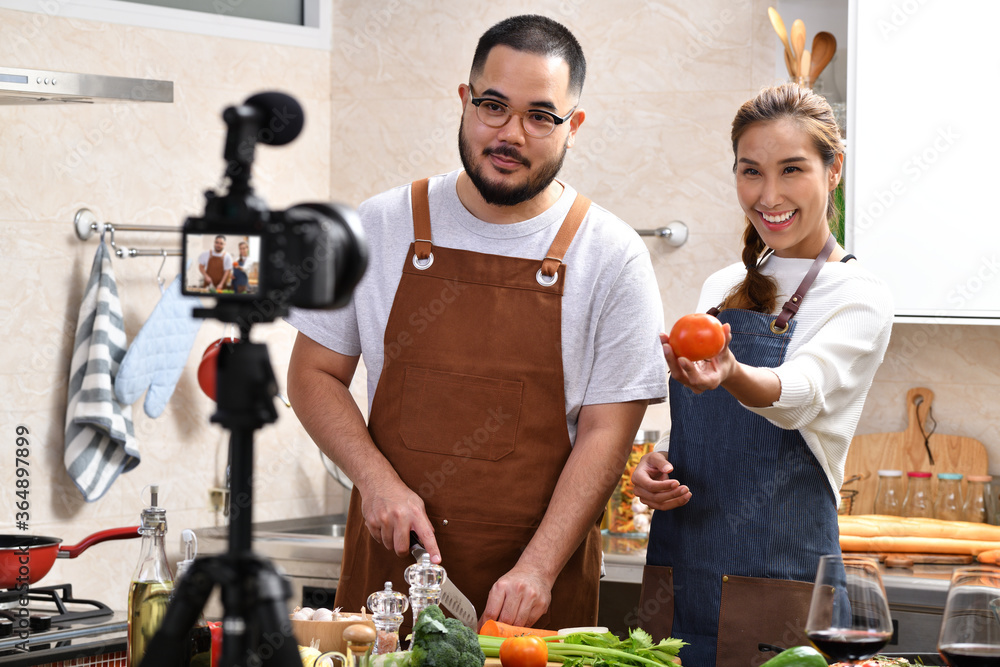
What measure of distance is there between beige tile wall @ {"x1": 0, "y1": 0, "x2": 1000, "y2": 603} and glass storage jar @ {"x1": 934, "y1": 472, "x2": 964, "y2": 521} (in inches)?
6.3

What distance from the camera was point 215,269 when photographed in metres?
0.67

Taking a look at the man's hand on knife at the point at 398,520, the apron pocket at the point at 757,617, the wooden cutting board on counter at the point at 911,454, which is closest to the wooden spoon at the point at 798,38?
the wooden cutting board on counter at the point at 911,454

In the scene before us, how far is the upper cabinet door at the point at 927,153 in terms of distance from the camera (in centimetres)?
239

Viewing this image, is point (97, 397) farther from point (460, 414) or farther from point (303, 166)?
point (460, 414)

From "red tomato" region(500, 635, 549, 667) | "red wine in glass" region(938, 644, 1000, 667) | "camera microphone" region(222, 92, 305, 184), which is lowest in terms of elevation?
"red tomato" region(500, 635, 549, 667)

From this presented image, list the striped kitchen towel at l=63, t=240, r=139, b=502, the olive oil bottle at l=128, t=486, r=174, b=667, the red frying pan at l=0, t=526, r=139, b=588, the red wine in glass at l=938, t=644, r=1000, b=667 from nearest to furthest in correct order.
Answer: the red wine in glass at l=938, t=644, r=1000, b=667
the olive oil bottle at l=128, t=486, r=174, b=667
the red frying pan at l=0, t=526, r=139, b=588
the striped kitchen towel at l=63, t=240, r=139, b=502

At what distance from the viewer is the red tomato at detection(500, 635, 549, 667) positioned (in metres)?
1.12

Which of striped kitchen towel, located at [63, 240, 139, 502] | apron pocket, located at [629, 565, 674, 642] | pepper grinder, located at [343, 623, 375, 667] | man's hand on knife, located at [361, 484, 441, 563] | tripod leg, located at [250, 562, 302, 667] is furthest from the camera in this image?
striped kitchen towel, located at [63, 240, 139, 502]

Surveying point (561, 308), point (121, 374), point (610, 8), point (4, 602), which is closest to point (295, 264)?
point (561, 308)

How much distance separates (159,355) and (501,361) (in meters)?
1.35

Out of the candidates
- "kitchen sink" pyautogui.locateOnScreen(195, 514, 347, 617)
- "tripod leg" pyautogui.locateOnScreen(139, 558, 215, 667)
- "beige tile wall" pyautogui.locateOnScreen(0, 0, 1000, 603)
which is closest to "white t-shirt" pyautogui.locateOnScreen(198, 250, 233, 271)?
"tripod leg" pyautogui.locateOnScreen(139, 558, 215, 667)

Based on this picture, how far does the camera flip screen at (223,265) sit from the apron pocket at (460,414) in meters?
0.97

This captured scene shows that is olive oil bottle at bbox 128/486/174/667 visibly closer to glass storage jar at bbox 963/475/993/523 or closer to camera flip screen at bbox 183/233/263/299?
camera flip screen at bbox 183/233/263/299

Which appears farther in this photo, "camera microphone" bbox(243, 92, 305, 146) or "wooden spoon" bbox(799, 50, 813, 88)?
"wooden spoon" bbox(799, 50, 813, 88)
